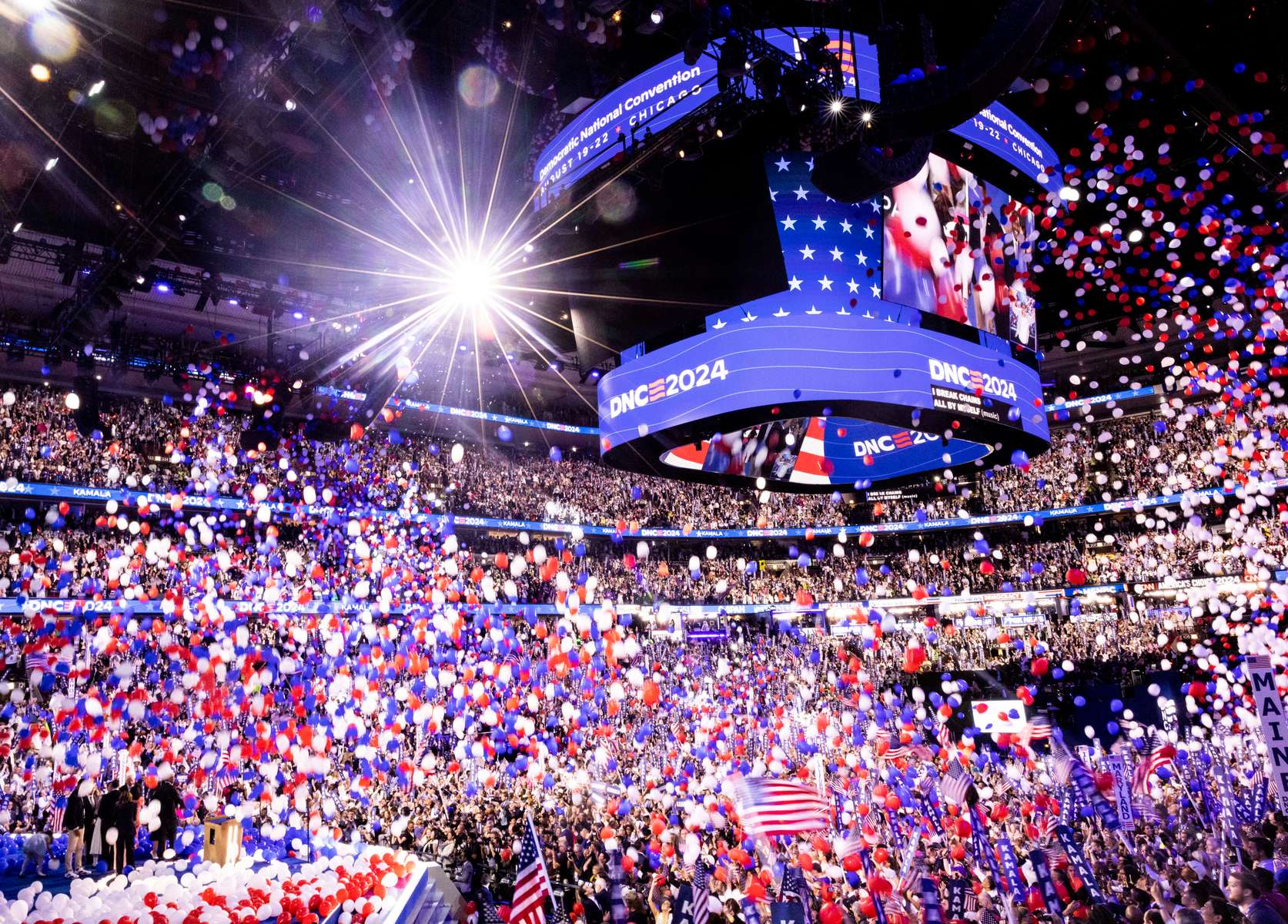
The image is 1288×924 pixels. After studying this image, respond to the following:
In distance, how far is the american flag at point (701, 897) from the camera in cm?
638

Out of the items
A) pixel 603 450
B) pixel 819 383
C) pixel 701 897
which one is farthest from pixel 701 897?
pixel 603 450

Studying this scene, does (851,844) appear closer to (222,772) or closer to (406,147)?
(406,147)

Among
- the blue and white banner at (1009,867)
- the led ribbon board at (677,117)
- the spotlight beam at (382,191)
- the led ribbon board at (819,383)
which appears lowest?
the blue and white banner at (1009,867)

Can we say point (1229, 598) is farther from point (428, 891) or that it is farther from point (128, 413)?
point (128, 413)

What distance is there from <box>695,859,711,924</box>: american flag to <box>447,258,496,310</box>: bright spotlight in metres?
9.81

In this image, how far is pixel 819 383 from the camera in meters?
Answer: 8.74

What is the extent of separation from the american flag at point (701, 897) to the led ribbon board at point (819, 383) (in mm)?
4350

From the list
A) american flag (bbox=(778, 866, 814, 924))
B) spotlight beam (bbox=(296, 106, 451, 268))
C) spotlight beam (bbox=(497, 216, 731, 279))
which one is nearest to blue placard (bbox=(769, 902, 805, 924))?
american flag (bbox=(778, 866, 814, 924))

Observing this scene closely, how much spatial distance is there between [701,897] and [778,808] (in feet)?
4.45

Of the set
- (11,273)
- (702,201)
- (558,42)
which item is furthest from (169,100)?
(11,273)

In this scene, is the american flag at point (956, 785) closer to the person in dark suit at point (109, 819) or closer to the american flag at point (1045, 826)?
the american flag at point (1045, 826)

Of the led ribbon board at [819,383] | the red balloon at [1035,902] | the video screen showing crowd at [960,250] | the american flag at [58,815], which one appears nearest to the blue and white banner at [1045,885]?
the red balloon at [1035,902]

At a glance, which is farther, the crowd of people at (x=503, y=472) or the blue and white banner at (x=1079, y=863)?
the crowd of people at (x=503, y=472)

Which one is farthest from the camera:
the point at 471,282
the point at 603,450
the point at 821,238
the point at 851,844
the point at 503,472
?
the point at 503,472
